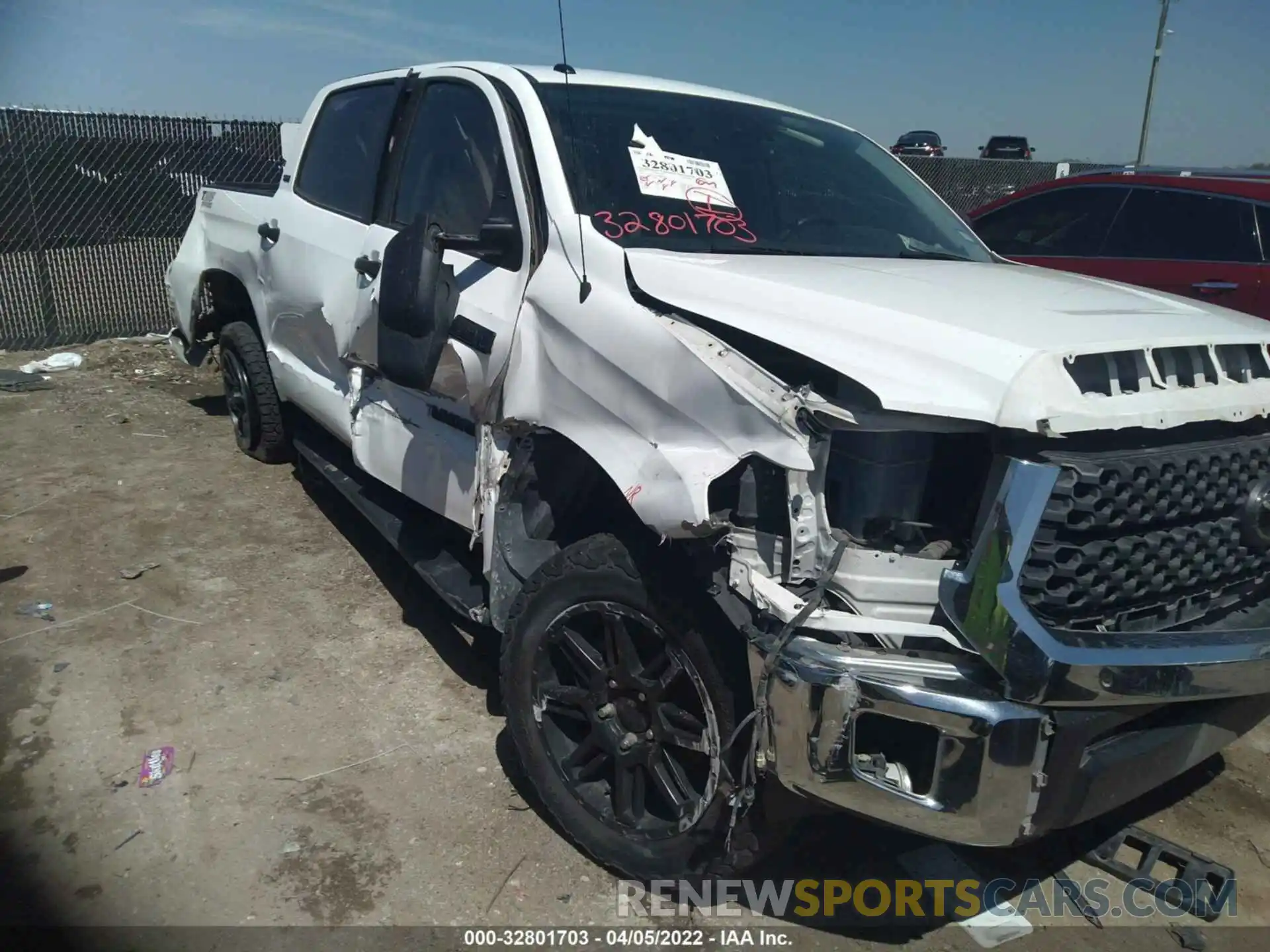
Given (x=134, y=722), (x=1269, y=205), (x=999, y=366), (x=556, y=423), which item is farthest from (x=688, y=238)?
(x=1269, y=205)

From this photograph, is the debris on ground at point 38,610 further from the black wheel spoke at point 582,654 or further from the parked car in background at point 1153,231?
the parked car in background at point 1153,231

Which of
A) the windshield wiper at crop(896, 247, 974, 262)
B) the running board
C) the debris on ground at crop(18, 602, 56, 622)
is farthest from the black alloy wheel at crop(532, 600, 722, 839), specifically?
the debris on ground at crop(18, 602, 56, 622)

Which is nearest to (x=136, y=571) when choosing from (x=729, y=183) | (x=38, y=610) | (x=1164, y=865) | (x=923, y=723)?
(x=38, y=610)

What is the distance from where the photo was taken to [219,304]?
5.91 meters

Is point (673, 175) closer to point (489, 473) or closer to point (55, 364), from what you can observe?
point (489, 473)

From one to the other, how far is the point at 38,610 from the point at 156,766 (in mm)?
1431

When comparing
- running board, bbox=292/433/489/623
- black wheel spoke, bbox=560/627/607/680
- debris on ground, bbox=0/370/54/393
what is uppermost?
black wheel spoke, bbox=560/627/607/680

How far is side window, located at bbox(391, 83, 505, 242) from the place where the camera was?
126 inches

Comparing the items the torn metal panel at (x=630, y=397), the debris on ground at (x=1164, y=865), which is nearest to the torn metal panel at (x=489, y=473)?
the torn metal panel at (x=630, y=397)

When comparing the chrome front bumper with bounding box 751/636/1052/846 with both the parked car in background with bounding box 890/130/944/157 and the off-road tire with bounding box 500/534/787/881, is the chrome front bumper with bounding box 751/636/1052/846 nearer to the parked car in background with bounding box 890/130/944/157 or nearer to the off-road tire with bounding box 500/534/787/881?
the off-road tire with bounding box 500/534/787/881

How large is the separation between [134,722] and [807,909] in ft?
7.45

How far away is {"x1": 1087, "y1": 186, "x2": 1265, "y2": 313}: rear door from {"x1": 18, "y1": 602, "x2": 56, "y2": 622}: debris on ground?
599cm

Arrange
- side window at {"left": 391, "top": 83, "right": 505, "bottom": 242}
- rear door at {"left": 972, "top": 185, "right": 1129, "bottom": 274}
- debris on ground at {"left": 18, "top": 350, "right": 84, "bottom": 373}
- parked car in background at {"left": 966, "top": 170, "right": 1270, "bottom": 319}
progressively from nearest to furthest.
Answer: side window at {"left": 391, "top": 83, "right": 505, "bottom": 242}
parked car in background at {"left": 966, "top": 170, "right": 1270, "bottom": 319}
rear door at {"left": 972, "top": 185, "right": 1129, "bottom": 274}
debris on ground at {"left": 18, "top": 350, "right": 84, "bottom": 373}

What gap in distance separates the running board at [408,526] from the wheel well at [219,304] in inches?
45.9
